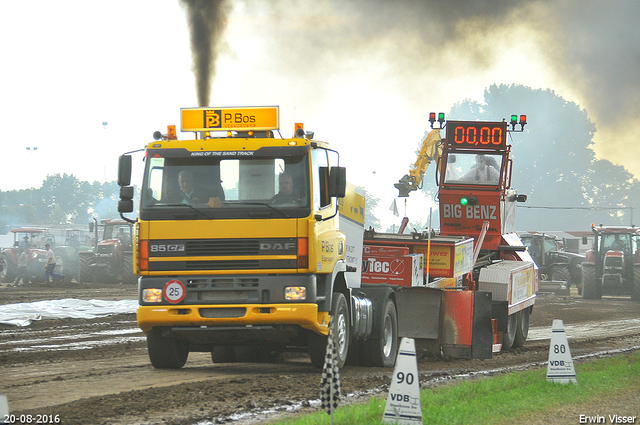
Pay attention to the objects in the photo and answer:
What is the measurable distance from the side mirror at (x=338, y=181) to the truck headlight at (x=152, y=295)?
239cm


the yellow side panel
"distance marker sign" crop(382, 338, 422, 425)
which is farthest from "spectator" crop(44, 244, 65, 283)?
"distance marker sign" crop(382, 338, 422, 425)

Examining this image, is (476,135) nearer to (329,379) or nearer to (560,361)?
(560,361)

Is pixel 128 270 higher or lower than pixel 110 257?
lower

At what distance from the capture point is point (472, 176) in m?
17.0

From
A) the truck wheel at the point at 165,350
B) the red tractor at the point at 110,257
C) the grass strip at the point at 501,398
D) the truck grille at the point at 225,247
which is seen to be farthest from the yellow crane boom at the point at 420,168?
the red tractor at the point at 110,257

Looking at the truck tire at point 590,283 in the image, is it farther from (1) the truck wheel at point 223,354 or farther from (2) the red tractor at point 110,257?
(1) the truck wheel at point 223,354

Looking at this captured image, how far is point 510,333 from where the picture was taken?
50.5 feet

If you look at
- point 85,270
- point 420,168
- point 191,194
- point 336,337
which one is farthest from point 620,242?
point 191,194

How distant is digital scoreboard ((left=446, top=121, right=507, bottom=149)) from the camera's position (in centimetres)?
1702

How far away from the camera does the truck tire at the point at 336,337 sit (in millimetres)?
10055

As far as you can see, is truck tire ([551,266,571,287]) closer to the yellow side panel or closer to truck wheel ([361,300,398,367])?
truck wheel ([361,300,398,367])

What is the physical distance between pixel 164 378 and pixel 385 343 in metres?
3.61

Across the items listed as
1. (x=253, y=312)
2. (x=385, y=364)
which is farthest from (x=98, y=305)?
(x=253, y=312)

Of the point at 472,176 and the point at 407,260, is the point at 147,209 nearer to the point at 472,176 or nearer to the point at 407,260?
the point at 407,260
